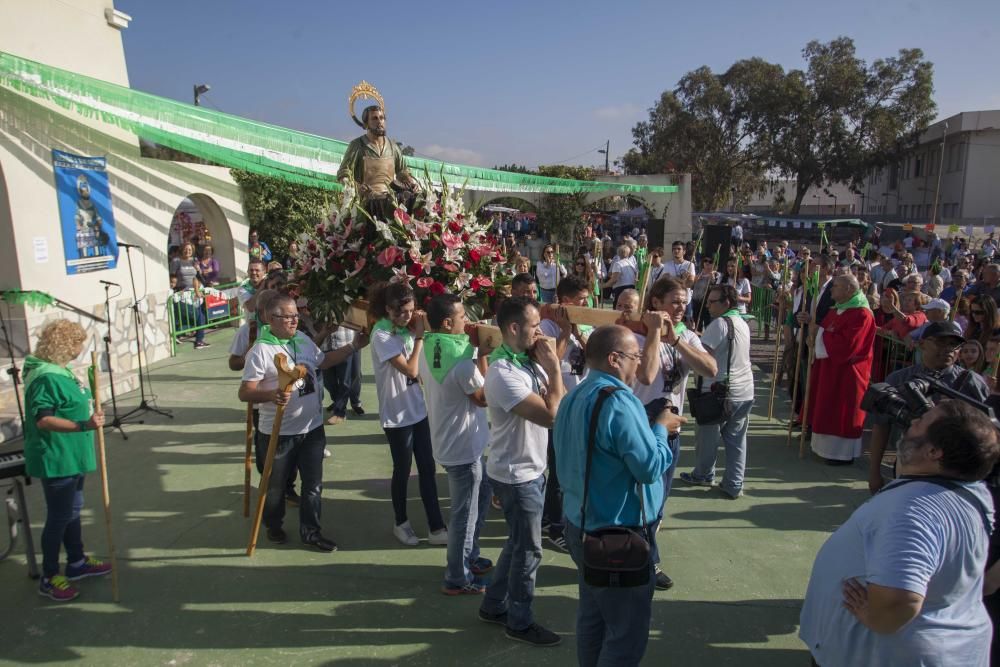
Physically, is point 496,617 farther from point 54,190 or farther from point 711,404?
point 54,190

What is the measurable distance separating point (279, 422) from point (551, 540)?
2111 mm

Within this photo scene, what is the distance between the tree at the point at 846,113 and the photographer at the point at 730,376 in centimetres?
3694

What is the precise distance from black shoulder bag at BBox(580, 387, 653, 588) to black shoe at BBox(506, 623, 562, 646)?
3.76ft

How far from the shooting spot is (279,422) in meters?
4.24

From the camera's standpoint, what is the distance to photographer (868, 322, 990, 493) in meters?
3.73

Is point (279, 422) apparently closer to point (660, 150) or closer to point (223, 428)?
point (223, 428)

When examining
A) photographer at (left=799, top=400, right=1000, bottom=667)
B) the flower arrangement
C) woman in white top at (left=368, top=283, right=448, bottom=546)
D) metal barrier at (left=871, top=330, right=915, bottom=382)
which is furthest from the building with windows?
photographer at (left=799, top=400, right=1000, bottom=667)

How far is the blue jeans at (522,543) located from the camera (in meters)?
3.35

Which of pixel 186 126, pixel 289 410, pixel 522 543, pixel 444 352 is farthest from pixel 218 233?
pixel 522 543

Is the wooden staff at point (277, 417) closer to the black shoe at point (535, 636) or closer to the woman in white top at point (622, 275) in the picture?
the black shoe at point (535, 636)

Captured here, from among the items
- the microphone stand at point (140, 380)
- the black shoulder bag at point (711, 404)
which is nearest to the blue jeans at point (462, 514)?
the black shoulder bag at point (711, 404)

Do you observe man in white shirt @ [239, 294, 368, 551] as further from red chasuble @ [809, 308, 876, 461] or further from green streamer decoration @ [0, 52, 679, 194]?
red chasuble @ [809, 308, 876, 461]

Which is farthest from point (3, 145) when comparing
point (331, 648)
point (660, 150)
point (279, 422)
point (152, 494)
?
point (660, 150)

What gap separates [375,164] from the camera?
16.8 feet
